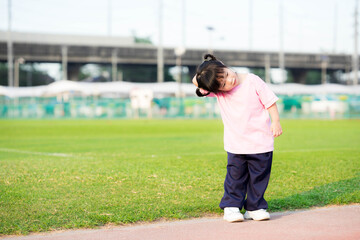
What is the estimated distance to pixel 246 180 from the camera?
4.63 m

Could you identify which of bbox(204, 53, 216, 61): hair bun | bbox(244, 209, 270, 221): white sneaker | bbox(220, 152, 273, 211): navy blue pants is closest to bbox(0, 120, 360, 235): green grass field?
bbox(220, 152, 273, 211): navy blue pants

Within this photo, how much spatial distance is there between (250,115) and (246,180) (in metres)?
0.58

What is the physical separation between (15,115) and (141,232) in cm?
3876

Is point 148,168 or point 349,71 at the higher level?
point 349,71

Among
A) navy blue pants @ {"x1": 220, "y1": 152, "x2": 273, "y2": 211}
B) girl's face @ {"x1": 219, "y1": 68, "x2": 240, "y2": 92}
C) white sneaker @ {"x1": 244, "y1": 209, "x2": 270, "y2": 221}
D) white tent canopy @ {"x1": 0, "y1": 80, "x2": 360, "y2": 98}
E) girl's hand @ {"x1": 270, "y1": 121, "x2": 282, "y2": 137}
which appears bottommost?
white sneaker @ {"x1": 244, "y1": 209, "x2": 270, "y2": 221}

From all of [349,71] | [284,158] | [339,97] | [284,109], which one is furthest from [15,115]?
[349,71]

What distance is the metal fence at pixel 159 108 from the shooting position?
35.8 m

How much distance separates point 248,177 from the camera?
183 inches

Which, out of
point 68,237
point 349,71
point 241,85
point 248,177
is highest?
point 349,71

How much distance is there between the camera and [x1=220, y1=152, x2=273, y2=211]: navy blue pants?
450 centimetres

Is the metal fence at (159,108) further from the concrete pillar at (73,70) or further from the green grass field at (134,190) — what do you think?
the green grass field at (134,190)

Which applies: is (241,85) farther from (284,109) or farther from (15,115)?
(15,115)

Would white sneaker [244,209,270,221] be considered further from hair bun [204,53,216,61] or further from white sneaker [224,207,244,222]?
hair bun [204,53,216,61]

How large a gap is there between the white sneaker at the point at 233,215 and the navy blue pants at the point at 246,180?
52 mm
